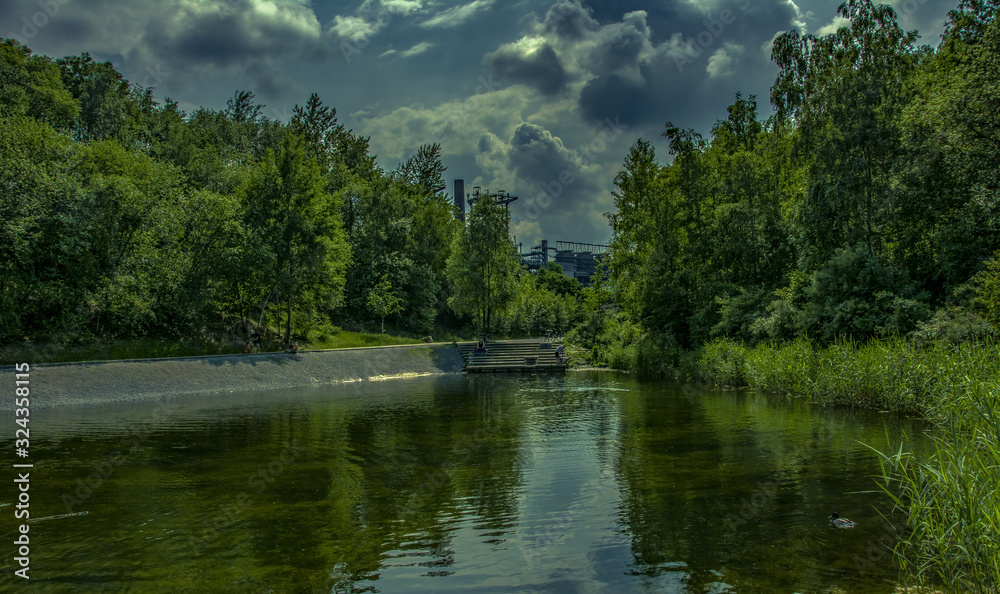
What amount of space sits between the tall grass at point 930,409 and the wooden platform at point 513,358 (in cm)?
1456

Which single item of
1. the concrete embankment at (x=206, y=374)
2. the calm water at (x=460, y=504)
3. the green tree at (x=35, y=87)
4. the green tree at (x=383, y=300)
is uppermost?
the green tree at (x=35, y=87)

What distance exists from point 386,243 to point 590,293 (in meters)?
25.2

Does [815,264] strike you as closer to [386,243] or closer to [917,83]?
[917,83]

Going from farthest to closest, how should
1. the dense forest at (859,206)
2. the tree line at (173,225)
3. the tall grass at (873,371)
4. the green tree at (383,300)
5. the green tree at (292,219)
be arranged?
the green tree at (383,300), the green tree at (292,219), the tree line at (173,225), the dense forest at (859,206), the tall grass at (873,371)

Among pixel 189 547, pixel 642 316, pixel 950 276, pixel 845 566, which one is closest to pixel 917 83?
pixel 950 276

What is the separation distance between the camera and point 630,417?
64.6 feet

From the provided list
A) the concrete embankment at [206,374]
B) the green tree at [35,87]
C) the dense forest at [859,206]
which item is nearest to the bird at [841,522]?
the dense forest at [859,206]

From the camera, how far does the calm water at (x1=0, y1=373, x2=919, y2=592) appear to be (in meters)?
7.00

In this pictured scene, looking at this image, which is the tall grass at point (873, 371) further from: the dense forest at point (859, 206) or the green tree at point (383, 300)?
the green tree at point (383, 300)

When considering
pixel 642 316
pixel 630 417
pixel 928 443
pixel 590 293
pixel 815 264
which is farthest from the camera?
pixel 590 293

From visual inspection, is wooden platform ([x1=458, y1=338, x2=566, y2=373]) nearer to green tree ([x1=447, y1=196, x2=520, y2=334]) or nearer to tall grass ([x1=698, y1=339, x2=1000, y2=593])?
green tree ([x1=447, y1=196, x2=520, y2=334])

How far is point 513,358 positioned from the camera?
46.5 m

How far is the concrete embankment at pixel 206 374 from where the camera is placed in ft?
76.9

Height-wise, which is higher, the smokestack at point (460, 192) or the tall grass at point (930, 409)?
the smokestack at point (460, 192)
